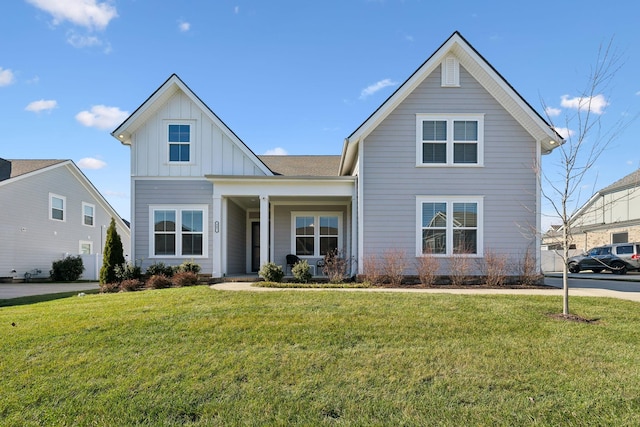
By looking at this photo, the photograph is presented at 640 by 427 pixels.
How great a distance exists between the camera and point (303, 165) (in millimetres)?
16953

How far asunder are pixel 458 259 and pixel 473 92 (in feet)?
18.3

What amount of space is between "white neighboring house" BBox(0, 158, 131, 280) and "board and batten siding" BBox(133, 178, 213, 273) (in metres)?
9.81

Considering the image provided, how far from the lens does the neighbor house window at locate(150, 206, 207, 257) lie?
1298 cm

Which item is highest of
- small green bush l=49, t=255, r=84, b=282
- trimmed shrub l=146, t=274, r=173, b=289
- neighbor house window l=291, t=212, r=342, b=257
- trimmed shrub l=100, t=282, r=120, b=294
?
neighbor house window l=291, t=212, r=342, b=257

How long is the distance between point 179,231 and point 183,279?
2.39 m

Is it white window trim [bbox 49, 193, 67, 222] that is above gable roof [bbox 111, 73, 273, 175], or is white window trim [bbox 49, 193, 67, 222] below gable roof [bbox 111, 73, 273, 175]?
below

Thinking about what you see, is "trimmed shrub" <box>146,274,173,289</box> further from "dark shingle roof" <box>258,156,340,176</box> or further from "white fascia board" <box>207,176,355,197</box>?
"dark shingle roof" <box>258,156,340,176</box>

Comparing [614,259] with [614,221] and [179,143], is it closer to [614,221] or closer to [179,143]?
[614,221]

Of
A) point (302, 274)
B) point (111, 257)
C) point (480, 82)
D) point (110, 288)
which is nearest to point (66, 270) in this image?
point (111, 257)

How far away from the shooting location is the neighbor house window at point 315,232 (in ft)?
50.4

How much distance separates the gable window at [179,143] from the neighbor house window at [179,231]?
72.1 inches

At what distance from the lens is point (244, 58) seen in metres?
13.5

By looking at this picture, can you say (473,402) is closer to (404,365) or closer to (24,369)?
(404,365)

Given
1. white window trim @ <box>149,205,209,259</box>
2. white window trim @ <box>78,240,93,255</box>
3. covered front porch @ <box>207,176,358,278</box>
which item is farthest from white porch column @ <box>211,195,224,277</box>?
white window trim @ <box>78,240,93,255</box>
